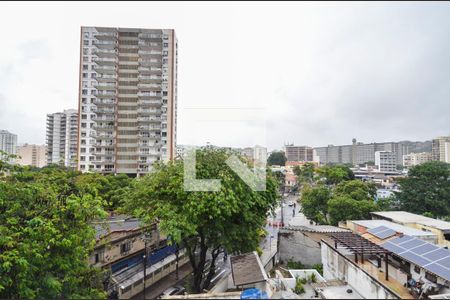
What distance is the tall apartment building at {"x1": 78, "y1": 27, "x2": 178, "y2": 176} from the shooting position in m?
29.0

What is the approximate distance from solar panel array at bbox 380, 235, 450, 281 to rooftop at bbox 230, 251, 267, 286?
478 centimetres

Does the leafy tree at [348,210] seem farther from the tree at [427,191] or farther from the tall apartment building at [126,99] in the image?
the tall apartment building at [126,99]

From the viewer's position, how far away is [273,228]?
2003cm

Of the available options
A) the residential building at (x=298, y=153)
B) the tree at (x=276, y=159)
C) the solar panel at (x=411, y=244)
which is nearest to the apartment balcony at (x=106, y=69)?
the solar panel at (x=411, y=244)

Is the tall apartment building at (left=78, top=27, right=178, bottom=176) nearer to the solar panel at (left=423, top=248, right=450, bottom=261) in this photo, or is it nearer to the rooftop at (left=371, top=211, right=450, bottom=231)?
the rooftop at (left=371, top=211, right=450, bottom=231)

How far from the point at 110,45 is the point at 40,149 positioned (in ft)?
166

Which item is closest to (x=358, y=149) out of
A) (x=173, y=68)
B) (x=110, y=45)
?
(x=173, y=68)

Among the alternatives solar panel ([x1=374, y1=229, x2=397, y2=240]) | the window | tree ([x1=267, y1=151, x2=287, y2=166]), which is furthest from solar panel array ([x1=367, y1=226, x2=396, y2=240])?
tree ([x1=267, y1=151, x2=287, y2=166])

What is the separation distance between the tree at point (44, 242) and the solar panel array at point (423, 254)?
848cm

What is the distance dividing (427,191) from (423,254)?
1507cm

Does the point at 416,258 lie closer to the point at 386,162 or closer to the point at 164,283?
the point at 164,283

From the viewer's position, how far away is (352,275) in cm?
594

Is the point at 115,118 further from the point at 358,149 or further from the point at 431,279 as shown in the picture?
the point at 358,149

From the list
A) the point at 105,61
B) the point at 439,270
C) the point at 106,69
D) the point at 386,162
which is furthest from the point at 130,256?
the point at 386,162
